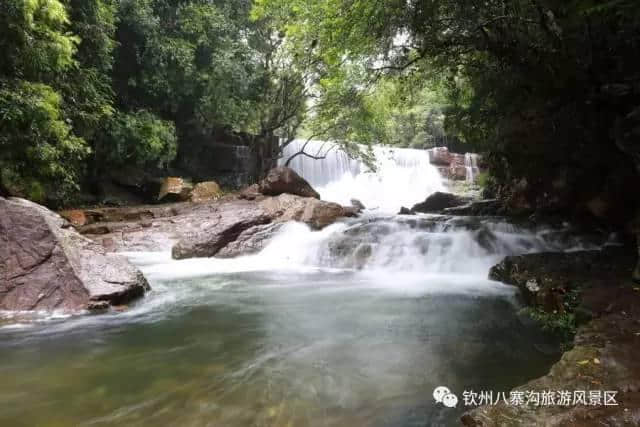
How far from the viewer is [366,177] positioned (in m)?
21.7

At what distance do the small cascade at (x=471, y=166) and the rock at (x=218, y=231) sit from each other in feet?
51.7

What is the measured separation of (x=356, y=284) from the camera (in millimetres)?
6664

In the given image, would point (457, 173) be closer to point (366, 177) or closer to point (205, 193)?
point (366, 177)

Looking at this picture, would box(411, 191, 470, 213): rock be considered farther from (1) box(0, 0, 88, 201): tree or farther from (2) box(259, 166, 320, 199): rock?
(1) box(0, 0, 88, 201): tree

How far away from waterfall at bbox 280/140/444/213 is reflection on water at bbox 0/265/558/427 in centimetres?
1476

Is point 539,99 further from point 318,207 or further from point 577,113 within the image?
point 318,207

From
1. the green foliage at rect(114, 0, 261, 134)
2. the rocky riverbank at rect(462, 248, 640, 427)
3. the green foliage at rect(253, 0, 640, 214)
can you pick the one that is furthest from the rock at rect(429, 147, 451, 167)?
the rocky riverbank at rect(462, 248, 640, 427)

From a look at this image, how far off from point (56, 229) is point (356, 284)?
14.7 ft

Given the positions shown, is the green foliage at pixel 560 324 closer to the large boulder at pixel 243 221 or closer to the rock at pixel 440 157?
the large boulder at pixel 243 221

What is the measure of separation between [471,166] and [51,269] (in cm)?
2283

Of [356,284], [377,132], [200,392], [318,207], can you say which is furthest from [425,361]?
[377,132]

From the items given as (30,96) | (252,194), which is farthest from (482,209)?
(30,96)

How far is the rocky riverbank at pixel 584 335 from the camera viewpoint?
6.75ft

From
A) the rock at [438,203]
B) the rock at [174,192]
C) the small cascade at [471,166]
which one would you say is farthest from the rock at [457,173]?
the rock at [174,192]
